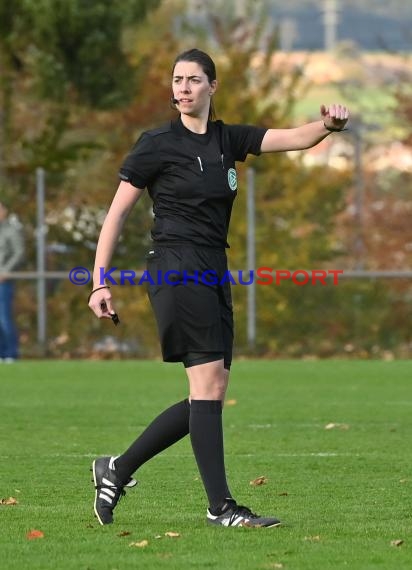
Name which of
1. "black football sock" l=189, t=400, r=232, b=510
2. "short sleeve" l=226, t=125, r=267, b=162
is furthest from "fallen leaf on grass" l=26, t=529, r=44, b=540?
"short sleeve" l=226, t=125, r=267, b=162

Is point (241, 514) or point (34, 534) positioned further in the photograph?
point (241, 514)

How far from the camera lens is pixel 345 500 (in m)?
8.04

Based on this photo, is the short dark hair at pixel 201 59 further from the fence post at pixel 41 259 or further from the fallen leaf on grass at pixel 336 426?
the fence post at pixel 41 259

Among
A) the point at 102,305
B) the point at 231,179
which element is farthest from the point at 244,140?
the point at 102,305

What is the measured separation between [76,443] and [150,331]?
33.7 ft

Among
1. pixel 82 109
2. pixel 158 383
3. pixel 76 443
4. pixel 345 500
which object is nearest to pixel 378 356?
pixel 158 383

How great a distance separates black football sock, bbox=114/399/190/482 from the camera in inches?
287

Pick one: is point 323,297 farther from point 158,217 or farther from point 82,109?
point 158,217

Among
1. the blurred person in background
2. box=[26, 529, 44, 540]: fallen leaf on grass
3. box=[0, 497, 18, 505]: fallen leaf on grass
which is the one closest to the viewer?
box=[26, 529, 44, 540]: fallen leaf on grass

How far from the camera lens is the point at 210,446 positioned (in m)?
7.12

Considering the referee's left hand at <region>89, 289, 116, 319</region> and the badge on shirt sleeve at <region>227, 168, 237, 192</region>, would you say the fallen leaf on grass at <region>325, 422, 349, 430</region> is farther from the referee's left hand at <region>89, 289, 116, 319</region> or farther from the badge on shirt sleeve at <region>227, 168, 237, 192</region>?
the referee's left hand at <region>89, 289, 116, 319</region>

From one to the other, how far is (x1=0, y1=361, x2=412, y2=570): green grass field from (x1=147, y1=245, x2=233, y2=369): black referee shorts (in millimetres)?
770

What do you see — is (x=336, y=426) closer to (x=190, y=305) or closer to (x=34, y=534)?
(x=190, y=305)

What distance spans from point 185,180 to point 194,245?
28 cm
